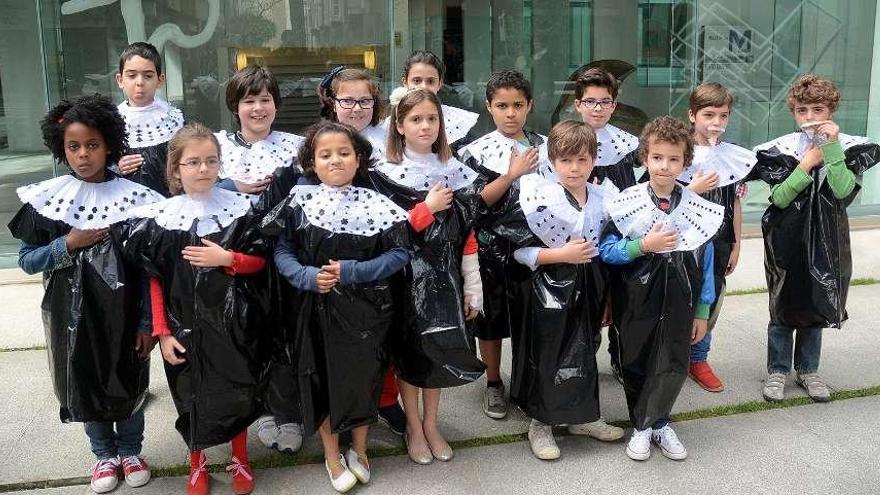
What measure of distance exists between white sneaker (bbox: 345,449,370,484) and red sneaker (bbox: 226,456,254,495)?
0.38 metres

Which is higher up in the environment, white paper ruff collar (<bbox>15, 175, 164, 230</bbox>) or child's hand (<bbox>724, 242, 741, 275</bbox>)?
white paper ruff collar (<bbox>15, 175, 164, 230</bbox>)

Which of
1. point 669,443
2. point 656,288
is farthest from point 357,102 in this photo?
point 669,443

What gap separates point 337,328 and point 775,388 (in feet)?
7.42

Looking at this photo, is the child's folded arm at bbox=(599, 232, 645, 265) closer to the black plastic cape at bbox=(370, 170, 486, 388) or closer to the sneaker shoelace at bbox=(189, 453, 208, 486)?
the black plastic cape at bbox=(370, 170, 486, 388)

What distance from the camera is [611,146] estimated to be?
3391mm

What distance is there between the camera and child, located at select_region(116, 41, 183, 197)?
3.35m

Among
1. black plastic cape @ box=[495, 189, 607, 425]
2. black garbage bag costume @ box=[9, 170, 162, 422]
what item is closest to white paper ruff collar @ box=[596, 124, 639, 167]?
black plastic cape @ box=[495, 189, 607, 425]

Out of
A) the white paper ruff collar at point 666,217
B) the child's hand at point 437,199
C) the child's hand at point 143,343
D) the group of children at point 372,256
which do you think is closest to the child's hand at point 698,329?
A: the group of children at point 372,256

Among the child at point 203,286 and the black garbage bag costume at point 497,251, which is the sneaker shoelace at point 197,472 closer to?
the child at point 203,286

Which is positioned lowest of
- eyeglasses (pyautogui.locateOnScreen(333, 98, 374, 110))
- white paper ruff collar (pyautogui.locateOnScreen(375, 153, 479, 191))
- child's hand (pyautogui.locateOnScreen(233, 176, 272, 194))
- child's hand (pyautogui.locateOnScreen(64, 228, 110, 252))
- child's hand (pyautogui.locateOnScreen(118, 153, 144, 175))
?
child's hand (pyautogui.locateOnScreen(64, 228, 110, 252))

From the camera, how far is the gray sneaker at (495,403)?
3.52 m

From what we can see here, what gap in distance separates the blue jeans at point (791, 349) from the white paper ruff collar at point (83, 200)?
2995 mm

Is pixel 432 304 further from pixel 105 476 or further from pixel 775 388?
pixel 775 388

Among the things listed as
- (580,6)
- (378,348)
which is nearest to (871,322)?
(378,348)
